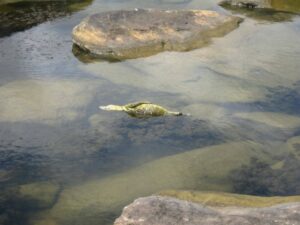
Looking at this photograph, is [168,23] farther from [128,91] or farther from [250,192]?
[250,192]

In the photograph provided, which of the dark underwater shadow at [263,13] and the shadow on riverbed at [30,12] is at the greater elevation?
the dark underwater shadow at [263,13]

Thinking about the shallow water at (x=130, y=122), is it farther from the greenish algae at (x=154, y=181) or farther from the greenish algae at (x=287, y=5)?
the greenish algae at (x=287, y=5)

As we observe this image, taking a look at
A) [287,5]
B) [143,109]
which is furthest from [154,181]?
[287,5]

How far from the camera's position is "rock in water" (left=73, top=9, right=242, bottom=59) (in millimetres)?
7796

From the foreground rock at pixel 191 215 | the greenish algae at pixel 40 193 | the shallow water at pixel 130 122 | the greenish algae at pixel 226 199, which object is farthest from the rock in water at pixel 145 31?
the foreground rock at pixel 191 215

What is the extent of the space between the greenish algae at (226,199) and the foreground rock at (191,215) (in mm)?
560

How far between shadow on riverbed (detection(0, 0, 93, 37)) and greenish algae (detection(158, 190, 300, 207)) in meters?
5.49

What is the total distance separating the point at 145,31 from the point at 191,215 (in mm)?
5254

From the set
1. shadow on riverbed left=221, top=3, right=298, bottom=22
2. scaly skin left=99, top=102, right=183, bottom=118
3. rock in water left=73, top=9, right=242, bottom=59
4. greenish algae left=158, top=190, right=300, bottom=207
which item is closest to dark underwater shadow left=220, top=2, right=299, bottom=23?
shadow on riverbed left=221, top=3, right=298, bottom=22

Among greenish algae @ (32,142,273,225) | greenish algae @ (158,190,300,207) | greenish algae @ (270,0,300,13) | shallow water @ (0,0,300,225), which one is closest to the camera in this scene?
greenish algae @ (158,190,300,207)

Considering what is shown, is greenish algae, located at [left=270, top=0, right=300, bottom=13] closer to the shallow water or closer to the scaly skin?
the shallow water

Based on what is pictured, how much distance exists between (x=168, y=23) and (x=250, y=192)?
4556 millimetres

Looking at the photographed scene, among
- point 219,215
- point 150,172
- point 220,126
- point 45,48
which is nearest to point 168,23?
point 45,48

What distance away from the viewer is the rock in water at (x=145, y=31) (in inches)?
307
